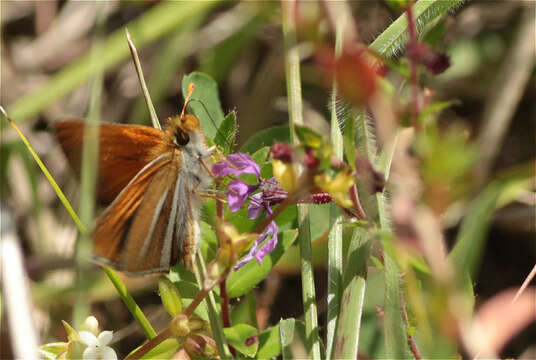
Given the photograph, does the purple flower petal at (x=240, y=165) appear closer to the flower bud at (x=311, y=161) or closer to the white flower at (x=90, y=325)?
the flower bud at (x=311, y=161)

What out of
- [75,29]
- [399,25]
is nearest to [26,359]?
[399,25]

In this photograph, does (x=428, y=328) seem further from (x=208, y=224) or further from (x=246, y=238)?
(x=208, y=224)

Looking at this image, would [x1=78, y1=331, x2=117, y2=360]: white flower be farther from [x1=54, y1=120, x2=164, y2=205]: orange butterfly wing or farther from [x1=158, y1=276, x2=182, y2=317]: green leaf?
[x1=54, y1=120, x2=164, y2=205]: orange butterfly wing

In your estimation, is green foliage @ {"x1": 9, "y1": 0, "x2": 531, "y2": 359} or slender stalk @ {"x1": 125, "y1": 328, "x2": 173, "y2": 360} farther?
slender stalk @ {"x1": 125, "y1": 328, "x2": 173, "y2": 360}

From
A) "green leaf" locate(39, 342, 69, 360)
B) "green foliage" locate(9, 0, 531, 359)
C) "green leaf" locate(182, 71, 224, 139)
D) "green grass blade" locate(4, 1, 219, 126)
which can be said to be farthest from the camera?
"green grass blade" locate(4, 1, 219, 126)

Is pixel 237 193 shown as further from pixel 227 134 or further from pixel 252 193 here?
pixel 227 134

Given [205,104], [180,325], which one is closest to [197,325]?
[180,325]

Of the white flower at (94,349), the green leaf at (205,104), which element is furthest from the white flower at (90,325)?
the green leaf at (205,104)

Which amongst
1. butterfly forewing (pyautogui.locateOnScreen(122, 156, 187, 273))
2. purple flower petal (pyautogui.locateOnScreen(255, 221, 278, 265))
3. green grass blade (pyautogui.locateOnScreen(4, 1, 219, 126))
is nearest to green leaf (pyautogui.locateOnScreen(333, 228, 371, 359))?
purple flower petal (pyautogui.locateOnScreen(255, 221, 278, 265))
